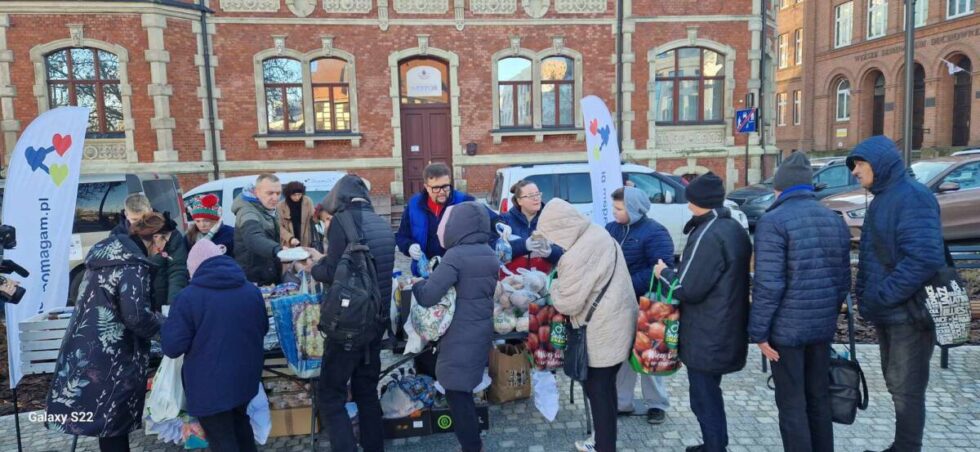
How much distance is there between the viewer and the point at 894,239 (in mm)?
3248

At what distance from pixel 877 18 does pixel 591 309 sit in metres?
35.2

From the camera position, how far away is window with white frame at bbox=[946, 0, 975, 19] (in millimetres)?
25266

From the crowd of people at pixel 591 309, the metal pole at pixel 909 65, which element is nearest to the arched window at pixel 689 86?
the metal pole at pixel 909 65

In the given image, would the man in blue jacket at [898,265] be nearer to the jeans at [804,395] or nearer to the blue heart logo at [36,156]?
the jeans at [804,395]

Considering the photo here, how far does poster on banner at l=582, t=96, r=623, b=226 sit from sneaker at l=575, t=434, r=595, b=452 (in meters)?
3.05

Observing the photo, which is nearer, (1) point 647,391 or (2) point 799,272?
(2) point 799,272

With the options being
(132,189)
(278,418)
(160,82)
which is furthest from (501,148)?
(278,418)

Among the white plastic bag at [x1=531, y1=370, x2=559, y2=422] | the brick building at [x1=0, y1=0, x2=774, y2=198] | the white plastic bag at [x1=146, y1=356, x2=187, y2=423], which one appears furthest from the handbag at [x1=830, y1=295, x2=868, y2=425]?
the brick building at [x1=0, y1=0, x2=774, y2=198]

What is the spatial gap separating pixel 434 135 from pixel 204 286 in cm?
1302

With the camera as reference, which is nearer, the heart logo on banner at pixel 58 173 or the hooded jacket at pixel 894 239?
the hooded jacket at pixel 894 239

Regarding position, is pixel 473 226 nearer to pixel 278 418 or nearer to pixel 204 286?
pixel 204 286

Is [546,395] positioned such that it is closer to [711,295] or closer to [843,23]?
[711,295]

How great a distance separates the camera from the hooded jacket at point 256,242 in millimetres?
4707

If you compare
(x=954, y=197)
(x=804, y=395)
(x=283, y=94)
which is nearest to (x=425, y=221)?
(x=804, y=395)
